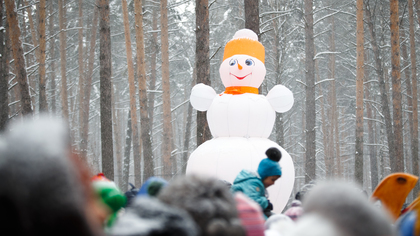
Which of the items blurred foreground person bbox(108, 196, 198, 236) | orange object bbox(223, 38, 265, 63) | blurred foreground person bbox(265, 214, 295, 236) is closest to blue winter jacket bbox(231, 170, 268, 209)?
blurred foreground person bbox(265, 214, 295, 236)

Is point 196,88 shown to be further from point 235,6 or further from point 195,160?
point 235,6

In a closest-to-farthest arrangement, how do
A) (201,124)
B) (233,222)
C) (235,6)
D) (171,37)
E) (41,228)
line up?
(41,228), (233,222), (201,124), (235,6), (171,37)

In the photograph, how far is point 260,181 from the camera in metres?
3.01

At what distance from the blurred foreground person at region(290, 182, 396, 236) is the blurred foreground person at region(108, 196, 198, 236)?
Result: 16.1 inches

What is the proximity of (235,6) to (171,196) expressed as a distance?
17.7 metres

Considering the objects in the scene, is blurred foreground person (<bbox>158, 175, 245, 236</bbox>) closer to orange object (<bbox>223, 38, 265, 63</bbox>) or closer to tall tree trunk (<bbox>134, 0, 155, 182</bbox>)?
orange object (<bbox>223, 38, 265, 63</bbox>)

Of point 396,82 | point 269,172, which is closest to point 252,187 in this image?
point 269,172

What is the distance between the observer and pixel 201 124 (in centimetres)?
740

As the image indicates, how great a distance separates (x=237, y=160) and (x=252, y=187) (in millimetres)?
2216

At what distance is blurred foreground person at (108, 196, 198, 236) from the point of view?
3.46ft

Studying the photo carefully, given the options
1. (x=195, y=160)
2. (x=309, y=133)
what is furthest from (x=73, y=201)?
(x=309, y=133)

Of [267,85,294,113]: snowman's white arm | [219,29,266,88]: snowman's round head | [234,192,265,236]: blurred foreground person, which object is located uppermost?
[219,29,266,88]: snowman's round head

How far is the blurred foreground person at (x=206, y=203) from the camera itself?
4.38 ft

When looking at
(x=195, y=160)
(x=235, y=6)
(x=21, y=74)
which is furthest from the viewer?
(x=235, y=6)
